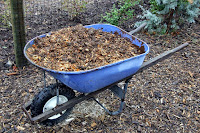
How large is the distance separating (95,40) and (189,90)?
1.76m

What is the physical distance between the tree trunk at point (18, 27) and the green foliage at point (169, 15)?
257 cm

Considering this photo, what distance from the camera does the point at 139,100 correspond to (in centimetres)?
290

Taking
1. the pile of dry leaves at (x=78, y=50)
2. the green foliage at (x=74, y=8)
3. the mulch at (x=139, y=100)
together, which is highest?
the pile of dry leaves at (x=78, y=50)

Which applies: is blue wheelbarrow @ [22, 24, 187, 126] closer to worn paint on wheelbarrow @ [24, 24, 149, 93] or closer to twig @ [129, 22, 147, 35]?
worn paint on wheelbarrow @ [24, 24, 149, 93]

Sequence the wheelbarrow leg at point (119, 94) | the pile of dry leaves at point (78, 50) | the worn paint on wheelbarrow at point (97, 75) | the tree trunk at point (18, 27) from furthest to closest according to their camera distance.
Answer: the tree trunk at point (18, 27)
the wheelbarrow leg at point (119, 94)
the pile of dry leaves at point (78, 50)
the worn paint on wheelbarrow at point (97, 75)

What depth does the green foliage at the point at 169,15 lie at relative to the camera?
4.23 meters

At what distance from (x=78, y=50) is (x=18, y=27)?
1.32m

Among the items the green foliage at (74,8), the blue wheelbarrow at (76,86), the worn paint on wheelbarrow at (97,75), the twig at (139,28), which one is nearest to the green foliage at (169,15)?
the twig at (139,28)

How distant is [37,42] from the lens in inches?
87.9

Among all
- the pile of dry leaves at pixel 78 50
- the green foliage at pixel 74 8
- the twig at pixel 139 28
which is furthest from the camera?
the green foliage at pixel 74 8

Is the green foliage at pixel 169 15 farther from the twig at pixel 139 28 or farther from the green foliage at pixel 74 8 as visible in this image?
the green foliage at pixel 74 8

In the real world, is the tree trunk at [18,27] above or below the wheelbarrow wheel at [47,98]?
above

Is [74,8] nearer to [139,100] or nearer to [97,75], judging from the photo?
[139,100]

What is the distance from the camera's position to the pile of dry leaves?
6.49 feet
